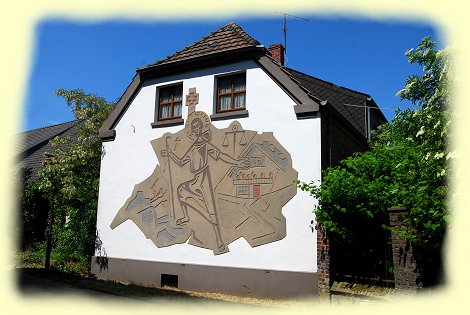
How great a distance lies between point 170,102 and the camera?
541 inches

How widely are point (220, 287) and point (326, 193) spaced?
4.15m

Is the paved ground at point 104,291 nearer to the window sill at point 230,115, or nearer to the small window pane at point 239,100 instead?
the window sill at point 230,115

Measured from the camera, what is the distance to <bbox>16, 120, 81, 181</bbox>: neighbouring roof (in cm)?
2289

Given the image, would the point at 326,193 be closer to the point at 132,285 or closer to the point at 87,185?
the point at 132,285

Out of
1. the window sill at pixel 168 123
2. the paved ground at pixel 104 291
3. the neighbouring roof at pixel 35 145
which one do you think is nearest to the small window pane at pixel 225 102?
the window sill at pixel 168 123

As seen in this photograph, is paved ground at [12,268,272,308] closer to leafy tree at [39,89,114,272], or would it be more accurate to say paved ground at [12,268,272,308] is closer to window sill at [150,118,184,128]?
leafy tree at [39,89,114,272]

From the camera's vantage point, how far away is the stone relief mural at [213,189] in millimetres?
11062

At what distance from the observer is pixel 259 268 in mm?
10875

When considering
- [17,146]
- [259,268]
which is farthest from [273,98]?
[17,146]

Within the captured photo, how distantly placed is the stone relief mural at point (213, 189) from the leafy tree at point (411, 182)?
1158mm

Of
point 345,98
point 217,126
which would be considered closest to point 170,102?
point 217,126

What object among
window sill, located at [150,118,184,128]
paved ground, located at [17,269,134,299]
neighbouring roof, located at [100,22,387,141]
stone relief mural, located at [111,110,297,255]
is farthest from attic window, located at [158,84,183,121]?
paved ground, located at [17,269,134,299]

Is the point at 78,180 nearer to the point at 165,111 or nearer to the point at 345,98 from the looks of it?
the point at 165,111

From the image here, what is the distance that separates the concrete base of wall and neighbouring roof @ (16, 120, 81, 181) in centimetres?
912
